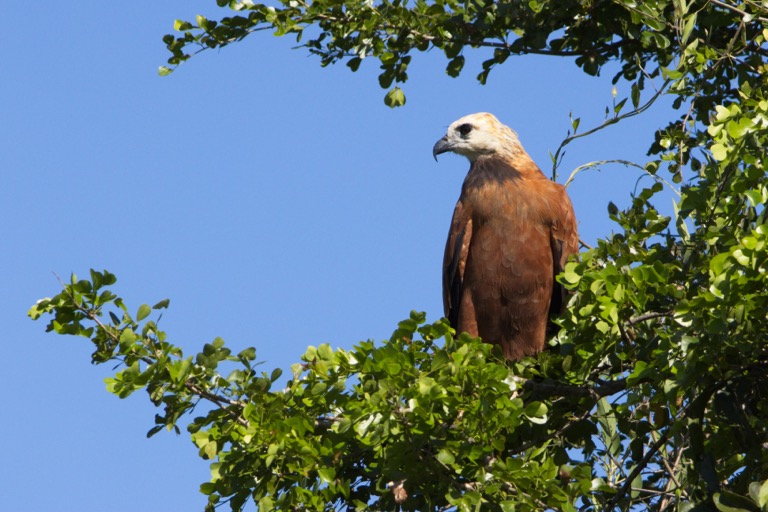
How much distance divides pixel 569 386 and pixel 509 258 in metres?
1.35

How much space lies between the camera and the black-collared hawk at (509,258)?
5082 millimetres

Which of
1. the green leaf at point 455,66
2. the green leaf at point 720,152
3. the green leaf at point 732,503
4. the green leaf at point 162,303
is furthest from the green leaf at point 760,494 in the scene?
the green leaf at point 455,66

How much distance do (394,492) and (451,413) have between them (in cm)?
38

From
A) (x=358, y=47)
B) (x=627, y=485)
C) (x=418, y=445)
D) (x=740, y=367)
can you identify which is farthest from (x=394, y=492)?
(x=358, y=47)

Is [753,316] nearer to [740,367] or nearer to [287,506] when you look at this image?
[740,367]

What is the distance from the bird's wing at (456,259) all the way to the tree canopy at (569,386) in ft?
4.25

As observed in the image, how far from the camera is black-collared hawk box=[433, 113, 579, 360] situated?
508 cm

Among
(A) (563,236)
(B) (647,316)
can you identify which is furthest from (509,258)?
(B) (647,316)

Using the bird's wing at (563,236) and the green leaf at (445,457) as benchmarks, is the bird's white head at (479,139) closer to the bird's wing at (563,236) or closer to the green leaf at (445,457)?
the bird's wing at (563,236)

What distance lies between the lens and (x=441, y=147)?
604 cm

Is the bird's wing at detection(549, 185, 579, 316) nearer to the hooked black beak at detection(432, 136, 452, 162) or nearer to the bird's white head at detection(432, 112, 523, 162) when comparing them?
the bird's white head at detection(432, 112, 523, 162)

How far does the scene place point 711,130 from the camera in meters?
3.13

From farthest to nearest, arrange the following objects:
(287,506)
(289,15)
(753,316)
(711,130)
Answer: (289,15), (287,506), (711,130), (753,316)

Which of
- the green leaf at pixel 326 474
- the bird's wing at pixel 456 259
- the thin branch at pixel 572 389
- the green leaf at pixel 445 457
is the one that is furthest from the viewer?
the bird's wing at pixel 456 259
